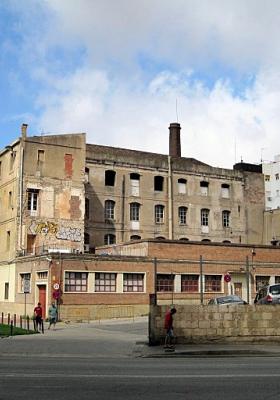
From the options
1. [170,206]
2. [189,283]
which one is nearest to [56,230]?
[189,283]

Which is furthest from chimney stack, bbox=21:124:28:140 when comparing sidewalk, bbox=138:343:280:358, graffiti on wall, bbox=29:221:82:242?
sidewalk, bbox=138:343:280:358

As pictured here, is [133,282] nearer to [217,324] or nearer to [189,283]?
[189,283]

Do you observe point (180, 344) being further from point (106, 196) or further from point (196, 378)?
point (106, 196)

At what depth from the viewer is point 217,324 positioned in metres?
22.2

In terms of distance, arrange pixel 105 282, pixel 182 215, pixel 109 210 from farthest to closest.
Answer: pixel 182 215 → pixel 109 210 → pixel 105 282

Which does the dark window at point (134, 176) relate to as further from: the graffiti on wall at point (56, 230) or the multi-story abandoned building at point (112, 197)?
the graffiti on wall at point (56, 230)

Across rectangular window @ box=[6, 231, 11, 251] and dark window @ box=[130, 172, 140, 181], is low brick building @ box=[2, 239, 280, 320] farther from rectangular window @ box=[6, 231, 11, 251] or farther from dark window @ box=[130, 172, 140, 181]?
dark window @ box=[130, 172, 140, 181]

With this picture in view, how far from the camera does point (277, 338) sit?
22234 millimetres

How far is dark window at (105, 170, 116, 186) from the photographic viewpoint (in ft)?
187

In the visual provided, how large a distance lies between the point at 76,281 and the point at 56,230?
10.4 metres

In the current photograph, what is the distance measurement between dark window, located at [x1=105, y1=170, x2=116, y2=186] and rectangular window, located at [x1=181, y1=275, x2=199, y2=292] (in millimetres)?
17215

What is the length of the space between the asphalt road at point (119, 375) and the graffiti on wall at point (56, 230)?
987 inches

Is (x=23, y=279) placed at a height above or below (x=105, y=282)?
above

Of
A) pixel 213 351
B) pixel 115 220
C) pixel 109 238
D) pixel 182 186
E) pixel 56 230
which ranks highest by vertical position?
pixel 182 186
